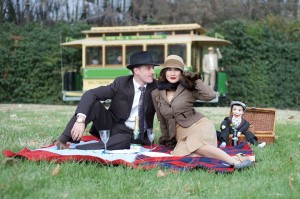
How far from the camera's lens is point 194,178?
3496 millimetres

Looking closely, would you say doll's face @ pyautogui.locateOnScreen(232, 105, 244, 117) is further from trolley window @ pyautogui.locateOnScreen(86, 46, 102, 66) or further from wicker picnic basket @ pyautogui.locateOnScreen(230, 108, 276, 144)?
trolley window @ pyautogui.locateOnScreen(86, 46, 102, 66)

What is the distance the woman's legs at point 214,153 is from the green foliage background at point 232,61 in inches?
453

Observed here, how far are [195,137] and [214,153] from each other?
0.31 metres

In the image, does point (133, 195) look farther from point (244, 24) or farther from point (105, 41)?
point (244, 24)

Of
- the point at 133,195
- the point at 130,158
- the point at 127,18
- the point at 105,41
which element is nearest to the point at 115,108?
the point at 130,158

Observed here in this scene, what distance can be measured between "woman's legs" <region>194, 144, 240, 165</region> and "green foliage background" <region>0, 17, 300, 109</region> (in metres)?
11.5

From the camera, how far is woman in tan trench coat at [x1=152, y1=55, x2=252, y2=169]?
14.3ft

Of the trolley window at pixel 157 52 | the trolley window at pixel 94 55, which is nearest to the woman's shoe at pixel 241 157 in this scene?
the trolley window at pixel 157 52

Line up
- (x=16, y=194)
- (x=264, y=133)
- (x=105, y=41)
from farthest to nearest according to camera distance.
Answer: (x=105, y=41)
(x=264, y=133)
(x=16, y=194)

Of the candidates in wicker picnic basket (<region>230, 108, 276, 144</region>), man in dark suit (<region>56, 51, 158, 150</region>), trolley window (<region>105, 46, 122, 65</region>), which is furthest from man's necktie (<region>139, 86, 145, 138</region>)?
trolley window (<region>105, 46, 122, 65</region>)

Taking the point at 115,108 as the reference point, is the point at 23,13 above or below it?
above

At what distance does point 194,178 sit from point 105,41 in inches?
439

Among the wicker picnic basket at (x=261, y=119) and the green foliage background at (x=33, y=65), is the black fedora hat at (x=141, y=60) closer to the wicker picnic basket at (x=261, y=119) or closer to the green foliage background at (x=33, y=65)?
the wicker picnic basket at (x=261, y=119)

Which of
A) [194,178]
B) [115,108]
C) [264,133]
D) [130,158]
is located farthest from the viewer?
[264,133]
